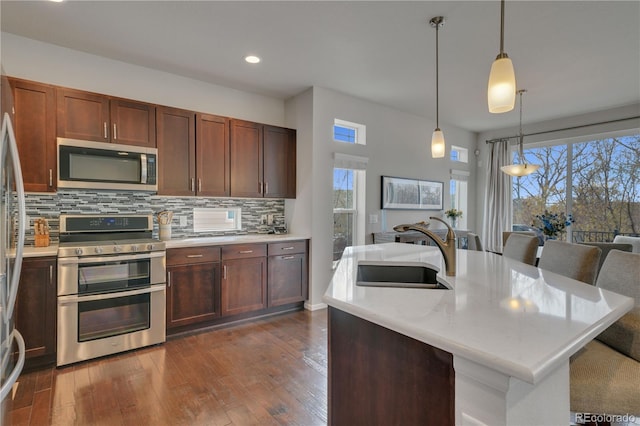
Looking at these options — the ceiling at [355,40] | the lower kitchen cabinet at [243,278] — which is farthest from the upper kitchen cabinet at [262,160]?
the lower kitchen cabinet at [243,278]

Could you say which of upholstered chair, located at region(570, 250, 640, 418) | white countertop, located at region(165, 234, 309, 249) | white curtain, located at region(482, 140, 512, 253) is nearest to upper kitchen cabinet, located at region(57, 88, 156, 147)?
white countertop, located at region(165, 234, 309, 249)

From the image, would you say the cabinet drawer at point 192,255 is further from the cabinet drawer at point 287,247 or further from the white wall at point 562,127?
the white wall at point 562,127

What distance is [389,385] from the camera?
1.18 meters

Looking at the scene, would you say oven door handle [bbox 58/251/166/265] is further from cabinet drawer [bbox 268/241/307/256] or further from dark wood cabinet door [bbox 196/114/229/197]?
cabinet drawer [bbox 268/241/307/256]

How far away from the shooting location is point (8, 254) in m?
1.58

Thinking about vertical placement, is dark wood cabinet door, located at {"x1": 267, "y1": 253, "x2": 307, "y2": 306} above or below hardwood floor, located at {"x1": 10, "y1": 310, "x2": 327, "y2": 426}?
above

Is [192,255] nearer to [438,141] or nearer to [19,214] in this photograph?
[19,214]

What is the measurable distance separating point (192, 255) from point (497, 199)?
539cm

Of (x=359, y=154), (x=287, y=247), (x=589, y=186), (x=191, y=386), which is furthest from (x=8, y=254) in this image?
(x=589, y=186)

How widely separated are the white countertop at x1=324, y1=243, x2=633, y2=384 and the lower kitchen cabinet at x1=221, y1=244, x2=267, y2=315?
6.73 feet

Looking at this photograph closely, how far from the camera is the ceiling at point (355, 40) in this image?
2.43m

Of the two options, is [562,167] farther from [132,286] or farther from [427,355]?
[132,286]

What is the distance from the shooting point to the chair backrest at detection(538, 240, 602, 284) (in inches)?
68.1

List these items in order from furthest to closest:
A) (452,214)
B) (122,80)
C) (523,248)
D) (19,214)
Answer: (452,214), (122,80), (523,248), (19,214)
